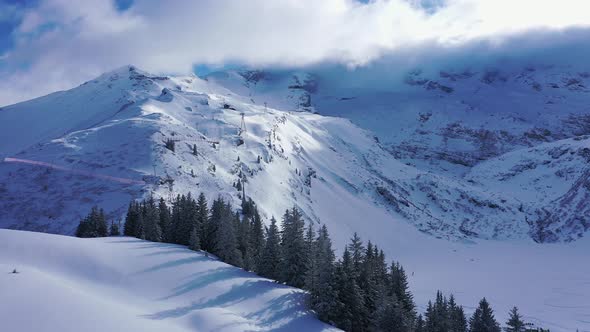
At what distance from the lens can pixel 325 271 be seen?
3653cm

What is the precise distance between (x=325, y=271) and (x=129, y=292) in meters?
14.3

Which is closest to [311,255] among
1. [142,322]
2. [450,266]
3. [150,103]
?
[142,322]

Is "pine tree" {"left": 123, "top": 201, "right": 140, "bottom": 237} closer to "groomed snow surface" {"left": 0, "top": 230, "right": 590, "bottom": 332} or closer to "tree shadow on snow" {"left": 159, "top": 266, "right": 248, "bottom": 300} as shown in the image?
"groomed snow surface" {"left": 0, "top": 230, "right": 590, "bottom": 332}

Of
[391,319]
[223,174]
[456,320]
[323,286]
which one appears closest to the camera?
[391,319]

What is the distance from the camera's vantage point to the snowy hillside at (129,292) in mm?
22016

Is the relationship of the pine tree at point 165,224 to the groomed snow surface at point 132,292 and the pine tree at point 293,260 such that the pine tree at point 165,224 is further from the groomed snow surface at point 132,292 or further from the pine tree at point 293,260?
the pine tree at point 293,260

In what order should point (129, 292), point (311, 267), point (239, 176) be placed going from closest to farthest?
point (129, 292)
point (311, 267)
point (239, 176)

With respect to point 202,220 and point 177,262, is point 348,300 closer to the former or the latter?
point 177,262

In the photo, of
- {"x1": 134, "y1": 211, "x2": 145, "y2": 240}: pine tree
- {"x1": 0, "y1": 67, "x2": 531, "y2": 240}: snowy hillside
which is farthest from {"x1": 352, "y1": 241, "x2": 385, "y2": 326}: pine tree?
{"x1": 0, "y1": 67, "x2": 531, "y2": 240}: snowy hillside

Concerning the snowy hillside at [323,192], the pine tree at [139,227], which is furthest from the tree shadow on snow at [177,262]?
the snowy hillside at [323,192]

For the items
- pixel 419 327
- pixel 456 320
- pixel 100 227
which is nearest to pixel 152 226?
pixel 100 227

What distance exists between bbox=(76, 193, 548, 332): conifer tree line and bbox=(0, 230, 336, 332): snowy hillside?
259 centimetres

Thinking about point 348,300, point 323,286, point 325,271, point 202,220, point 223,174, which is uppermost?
point 223,174

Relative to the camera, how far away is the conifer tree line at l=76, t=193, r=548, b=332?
35.9 m
